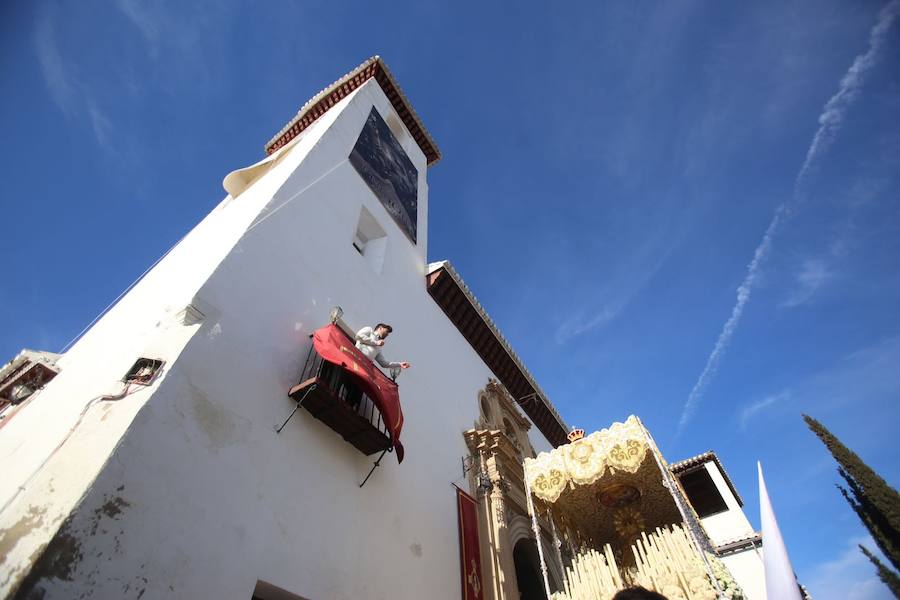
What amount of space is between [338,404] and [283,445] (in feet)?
2.35

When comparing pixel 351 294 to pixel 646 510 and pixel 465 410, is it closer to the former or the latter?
pixel 465 410

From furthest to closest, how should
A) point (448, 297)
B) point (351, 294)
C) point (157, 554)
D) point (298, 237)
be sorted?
1. point (448, 297)
2. point (351, 294)
3. point (298, 237)
4. point (157, 554)

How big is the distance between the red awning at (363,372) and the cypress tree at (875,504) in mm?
16357

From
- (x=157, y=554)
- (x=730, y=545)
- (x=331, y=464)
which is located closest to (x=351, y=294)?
(x=331, y=464)

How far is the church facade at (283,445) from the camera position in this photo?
10.1 feet

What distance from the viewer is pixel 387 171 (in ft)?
38.0

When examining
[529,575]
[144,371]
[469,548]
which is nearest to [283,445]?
[144,371]

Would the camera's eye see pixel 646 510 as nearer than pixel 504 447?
Yes

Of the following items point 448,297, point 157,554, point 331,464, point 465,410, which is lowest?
point 157,554

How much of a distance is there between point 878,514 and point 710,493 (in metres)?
4.59

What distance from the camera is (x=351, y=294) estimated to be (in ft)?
23.2

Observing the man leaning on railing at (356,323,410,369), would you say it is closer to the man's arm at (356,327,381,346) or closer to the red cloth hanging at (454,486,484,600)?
the man's arm at (356,327,381,346)

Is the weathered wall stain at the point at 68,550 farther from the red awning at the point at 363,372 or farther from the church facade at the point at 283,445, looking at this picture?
the red awning at the point at 363,372

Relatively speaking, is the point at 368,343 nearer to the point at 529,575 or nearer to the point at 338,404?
the point at 338,404
